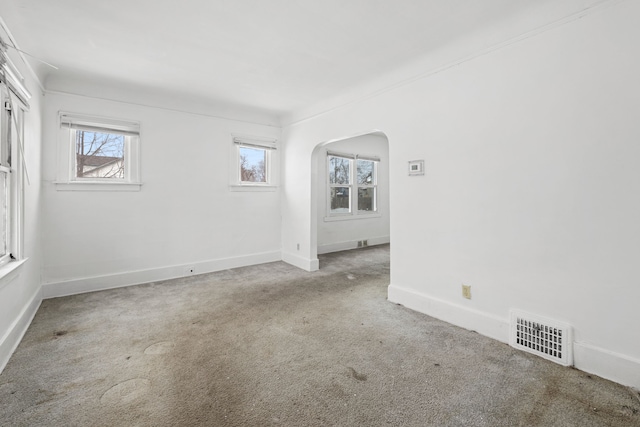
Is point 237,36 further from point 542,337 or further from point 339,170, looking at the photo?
point 339,170

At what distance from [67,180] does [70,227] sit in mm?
551

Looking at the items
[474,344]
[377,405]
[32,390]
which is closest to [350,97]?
[474,344]

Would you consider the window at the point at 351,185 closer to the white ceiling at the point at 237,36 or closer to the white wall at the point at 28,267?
the white ceiling at the point at 237,36

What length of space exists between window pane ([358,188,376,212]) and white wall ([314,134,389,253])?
0.43 ft

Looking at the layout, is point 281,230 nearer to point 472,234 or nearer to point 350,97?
point 350,97

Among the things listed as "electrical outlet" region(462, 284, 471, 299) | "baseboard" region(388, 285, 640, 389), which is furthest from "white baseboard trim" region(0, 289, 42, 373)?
"electrical outlet" region(462, 284, 471, 299)

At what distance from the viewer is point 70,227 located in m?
3.43

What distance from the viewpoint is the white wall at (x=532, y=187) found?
184 centimetres

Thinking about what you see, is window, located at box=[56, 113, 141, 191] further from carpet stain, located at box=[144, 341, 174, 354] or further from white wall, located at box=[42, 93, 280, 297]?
carpet stain, located at box=[144, 341, 174, 354]

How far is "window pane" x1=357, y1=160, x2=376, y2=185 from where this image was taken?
667 centimetres

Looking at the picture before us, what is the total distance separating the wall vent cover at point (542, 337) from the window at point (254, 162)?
3893mm

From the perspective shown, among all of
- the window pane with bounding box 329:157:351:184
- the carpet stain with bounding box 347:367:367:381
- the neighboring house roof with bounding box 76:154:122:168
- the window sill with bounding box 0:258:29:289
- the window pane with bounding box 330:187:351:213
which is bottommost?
the carpet stain with bounding box 347:367:367:381

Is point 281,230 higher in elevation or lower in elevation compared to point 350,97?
lower

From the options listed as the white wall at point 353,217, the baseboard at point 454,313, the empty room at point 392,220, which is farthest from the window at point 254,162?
the baseboard at point 454,313
